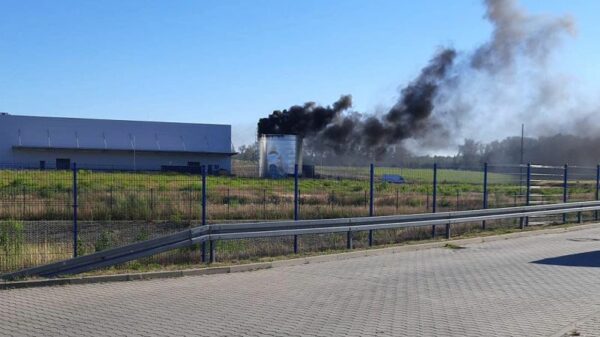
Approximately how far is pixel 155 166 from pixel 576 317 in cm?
6649

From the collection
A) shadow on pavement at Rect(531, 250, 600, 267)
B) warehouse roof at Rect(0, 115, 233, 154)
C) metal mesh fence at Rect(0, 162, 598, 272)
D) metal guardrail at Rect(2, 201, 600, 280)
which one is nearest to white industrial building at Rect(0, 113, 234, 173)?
warehouse roof at Rect(0, 115, 233, 154)

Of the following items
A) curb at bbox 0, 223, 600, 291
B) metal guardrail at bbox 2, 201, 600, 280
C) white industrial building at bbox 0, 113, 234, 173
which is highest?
white industrial building at bbox 0, 113, 234, 173

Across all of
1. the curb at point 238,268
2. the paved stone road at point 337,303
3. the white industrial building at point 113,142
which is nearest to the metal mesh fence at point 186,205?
the curb at point 238,268

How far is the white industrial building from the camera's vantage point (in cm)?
6844

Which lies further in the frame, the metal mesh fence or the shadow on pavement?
the metal mesh fence

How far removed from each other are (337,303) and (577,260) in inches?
271

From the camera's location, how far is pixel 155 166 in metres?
71.4

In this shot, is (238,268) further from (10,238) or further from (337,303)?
(10,238)

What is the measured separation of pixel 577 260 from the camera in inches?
525

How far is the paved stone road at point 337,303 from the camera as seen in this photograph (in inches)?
290

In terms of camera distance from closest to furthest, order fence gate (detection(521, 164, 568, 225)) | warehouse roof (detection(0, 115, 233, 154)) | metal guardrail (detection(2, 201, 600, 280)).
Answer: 1. metal guardrail (detection(2, 201, 600, 280))
2. fence gate (detection(521, 164, 568, 225))
3. warehouse roof (detection(0, 115, 233, 154))

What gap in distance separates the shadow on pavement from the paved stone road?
6 centimetres

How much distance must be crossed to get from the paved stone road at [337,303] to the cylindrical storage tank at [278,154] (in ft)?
180

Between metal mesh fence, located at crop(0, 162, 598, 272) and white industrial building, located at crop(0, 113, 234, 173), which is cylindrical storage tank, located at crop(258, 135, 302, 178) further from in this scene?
metal mesh fence, located at crop(0, 162, 598, 272)
